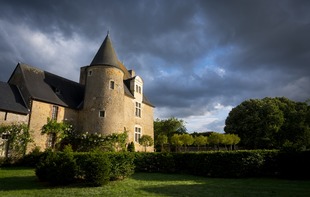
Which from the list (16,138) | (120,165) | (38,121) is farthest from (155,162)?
(16,138)

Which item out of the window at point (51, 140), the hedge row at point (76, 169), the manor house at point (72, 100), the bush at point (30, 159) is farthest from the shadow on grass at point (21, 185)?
the window at point (51, 140)

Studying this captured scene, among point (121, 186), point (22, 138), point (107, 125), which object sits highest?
point (107, 125)

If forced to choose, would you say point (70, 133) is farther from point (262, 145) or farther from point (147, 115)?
point (262, 145)

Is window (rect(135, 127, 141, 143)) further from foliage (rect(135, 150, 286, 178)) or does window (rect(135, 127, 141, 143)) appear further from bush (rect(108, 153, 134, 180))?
bush (rect(108, 153, 134, 180))

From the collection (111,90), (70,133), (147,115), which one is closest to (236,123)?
(147,115)

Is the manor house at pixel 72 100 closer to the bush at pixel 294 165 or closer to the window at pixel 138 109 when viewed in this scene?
the window at pixel 138 109

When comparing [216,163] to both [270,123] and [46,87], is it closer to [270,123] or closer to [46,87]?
[46,87]

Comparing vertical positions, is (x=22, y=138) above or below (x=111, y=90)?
below

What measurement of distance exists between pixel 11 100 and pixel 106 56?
29.5 ft

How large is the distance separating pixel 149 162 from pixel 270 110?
26447 mm

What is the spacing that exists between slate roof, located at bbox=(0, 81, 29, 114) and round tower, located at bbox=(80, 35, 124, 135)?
531cm

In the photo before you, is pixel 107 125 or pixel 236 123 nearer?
pixel 107 125

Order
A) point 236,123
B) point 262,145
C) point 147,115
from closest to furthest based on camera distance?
point 147,115
point 262,145
point 236,123

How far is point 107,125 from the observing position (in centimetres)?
2189
